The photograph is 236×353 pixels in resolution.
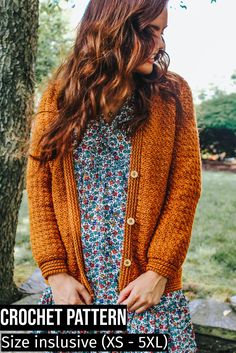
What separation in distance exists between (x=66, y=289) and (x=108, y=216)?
0.99 feet

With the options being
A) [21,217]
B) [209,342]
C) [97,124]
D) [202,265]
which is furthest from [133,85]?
[21,217]

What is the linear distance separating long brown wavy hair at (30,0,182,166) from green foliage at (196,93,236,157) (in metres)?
7.48

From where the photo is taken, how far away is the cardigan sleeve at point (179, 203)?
1.73 meters

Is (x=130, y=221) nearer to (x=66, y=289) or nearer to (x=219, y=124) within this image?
(x=66, y=289)

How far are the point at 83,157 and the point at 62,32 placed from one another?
10890 millimetres

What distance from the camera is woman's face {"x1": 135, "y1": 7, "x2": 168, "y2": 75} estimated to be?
5.60ft

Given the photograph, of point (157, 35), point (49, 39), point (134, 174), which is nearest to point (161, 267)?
point (134, 174)

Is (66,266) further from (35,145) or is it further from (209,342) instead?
(209,342)

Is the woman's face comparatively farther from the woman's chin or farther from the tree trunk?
the tree trunk

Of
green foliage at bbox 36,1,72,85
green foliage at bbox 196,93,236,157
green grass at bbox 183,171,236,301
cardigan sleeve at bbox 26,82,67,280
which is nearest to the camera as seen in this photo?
cardigan sleeve at bbox 26,82,67,280

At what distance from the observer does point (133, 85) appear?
71.1 inches

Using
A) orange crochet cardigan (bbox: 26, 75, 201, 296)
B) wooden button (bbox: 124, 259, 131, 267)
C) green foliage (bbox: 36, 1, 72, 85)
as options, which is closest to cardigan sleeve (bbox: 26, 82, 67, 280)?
orange crochet cardigan (bbox: 26, 75, 201, 296)

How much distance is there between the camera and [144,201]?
174 centimetres

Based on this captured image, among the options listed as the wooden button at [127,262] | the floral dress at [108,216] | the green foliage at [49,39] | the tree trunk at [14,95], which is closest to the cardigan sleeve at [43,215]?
the floral dress at [108,216]
